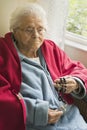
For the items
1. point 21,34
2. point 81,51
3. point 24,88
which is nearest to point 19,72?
point 24,88

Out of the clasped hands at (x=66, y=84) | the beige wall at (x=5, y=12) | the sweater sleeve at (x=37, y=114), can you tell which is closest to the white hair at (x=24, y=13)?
the beige wall at (x=5, y=12)

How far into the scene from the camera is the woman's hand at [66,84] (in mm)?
1741

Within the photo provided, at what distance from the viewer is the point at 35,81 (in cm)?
170

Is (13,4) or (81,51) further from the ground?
(13,4)

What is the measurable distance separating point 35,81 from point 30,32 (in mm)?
306

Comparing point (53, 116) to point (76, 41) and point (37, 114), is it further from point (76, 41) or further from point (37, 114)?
point (76, 41)

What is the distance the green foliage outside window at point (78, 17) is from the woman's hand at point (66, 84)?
0.80 meters

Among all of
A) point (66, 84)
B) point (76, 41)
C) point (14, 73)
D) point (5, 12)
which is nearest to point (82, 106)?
point (66, 84)

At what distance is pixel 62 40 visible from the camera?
2.18 m

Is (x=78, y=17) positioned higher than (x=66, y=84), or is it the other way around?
(x=78, y=17)

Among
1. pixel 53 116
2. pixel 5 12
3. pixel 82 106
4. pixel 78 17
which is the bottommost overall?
pixel 82 106

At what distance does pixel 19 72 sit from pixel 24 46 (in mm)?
188

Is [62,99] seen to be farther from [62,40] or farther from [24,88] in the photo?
[62,40]

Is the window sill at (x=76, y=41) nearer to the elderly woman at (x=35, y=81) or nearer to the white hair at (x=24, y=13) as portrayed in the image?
the elderly woman at (x=35, y=81)
